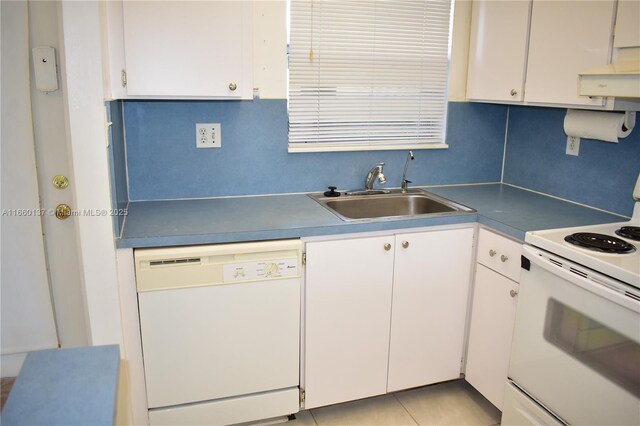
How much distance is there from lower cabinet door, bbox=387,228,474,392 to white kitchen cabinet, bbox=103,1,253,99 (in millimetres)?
1034

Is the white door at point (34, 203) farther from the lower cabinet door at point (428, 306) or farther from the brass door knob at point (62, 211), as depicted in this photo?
the lower cabinet door at point (428, 306)

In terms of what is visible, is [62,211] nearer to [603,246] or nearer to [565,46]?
[603,246]

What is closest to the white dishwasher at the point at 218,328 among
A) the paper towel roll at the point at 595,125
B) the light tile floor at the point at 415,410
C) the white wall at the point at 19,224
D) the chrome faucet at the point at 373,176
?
the light tile floor at the point at 415,410

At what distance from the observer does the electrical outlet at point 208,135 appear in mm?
2365

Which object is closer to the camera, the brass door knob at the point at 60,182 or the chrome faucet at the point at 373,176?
the brass door knob at the point at 60,182

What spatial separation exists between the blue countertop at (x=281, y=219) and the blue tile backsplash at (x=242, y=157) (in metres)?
0.09

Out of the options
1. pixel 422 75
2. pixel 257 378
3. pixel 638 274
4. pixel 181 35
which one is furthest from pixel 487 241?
pixel 181 35

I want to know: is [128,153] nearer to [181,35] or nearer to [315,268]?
[181,35]

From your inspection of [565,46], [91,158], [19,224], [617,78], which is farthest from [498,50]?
[19,224]

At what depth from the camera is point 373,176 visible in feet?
8.63

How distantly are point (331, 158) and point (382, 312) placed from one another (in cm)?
87

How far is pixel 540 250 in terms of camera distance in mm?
1897

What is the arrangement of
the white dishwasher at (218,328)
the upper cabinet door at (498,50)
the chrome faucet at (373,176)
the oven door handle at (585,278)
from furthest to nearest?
the chrome faucet at (373,176) < the upper cabinet door at (498,50) < the white dishwasher at (218,328) < the oven door handle at (585,278)

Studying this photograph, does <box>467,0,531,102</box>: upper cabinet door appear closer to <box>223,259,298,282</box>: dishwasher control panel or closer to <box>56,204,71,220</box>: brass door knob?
<box>223,259,298,282</box>: dishwasher control panel
